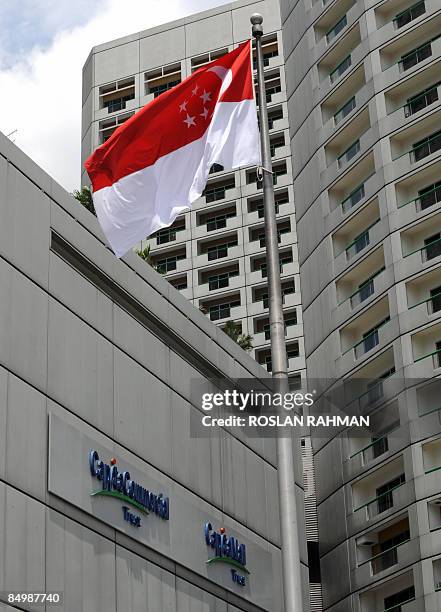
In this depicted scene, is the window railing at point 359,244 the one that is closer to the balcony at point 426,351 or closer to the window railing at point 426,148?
the window railing at point 426,148

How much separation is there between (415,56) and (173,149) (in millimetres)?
30698

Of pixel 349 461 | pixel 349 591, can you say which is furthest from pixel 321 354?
pixel 349 591

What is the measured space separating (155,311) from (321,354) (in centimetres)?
2009

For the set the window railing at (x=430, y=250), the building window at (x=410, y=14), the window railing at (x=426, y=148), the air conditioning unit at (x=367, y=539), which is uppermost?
the building window at (x=410, y=14)

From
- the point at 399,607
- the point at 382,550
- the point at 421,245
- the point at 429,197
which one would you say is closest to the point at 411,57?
the point at 429,197

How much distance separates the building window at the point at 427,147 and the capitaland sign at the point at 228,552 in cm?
2130

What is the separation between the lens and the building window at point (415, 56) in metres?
49.8

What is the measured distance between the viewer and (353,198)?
51062 millimetres

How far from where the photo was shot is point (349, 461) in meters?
47.3

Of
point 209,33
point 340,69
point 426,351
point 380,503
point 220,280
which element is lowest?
point 380,503

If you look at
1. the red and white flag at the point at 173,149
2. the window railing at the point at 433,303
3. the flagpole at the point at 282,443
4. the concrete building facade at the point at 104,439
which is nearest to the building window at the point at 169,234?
the window railing at the point at 433,303

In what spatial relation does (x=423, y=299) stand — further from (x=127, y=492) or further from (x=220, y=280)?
(x=220, y=280)

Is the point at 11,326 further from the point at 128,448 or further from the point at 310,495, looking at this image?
the point at 310,495

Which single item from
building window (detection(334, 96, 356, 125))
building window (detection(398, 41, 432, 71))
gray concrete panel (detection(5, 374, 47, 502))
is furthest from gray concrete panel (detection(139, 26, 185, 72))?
gray concrete panel (detection(5, 374, 47, 502))
